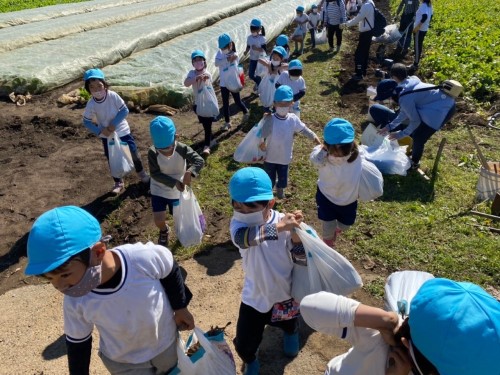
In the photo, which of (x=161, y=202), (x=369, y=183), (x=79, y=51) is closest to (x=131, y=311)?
(x=161, y=202)

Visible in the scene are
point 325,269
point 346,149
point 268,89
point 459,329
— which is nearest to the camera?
point 459,329

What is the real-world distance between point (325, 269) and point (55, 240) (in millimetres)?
1759

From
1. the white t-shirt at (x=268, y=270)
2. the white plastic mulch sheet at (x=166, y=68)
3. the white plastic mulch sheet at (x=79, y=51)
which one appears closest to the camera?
the white t-shirt at (x=268, y=270)

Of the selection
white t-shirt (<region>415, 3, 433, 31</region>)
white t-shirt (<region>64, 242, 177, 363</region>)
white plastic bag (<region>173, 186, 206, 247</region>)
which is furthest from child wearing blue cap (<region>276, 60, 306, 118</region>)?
white t-shirt (<region>415, 3, 433, 31</region>)

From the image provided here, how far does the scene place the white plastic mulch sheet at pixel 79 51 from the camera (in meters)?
10.1

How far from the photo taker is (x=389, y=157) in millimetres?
6676

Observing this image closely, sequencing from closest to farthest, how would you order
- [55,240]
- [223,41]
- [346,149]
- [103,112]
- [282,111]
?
[55,240], [346,149], [282,111], [103,112], [223,41]

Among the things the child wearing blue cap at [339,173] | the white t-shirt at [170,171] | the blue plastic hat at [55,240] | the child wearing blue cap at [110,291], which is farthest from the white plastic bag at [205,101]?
the blue plastic hat at [55,240]

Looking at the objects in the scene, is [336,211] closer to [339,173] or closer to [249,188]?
[339,173]

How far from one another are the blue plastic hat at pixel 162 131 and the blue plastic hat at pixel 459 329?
11.1ft

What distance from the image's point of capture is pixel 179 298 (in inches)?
101

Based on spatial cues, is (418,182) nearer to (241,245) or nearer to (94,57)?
(241,245)

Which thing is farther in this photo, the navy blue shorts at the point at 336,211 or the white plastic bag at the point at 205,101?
the white plastic bag at the point at 205,101

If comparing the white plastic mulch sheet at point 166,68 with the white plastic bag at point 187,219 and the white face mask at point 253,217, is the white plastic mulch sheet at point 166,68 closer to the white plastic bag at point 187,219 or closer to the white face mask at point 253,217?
the white plastic bag at point 187,219
